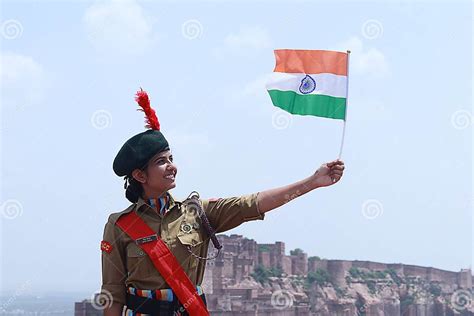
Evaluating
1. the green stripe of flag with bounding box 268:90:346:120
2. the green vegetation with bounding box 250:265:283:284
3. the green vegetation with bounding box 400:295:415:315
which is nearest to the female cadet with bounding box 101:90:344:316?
the green stripe of flag with bounding box 268:90:346:120

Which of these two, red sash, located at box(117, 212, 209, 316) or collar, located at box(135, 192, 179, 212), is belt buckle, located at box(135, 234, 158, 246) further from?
collar, located at box(135, 192, 179, 212)

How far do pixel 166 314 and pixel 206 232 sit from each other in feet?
0.97

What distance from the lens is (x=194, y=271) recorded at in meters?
2.91

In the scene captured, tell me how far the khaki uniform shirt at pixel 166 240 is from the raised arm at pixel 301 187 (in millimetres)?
39

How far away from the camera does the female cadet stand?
9.37 feet

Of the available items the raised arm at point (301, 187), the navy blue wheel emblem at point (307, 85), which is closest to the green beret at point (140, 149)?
the raised arm at point (301, 187)

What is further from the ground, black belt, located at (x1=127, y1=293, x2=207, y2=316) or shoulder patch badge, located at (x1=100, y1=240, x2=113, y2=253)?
shoulder patch badge, located at (x1=100, y1=240, x2=113, y2=253)

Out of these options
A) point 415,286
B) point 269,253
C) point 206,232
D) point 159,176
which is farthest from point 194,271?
point 415,286

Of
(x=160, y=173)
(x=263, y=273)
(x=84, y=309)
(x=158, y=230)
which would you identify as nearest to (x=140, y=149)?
(x=160, y=173)

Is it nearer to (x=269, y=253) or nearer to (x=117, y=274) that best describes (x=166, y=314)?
(x=117, y=274)

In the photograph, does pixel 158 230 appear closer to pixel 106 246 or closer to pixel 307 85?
pixel 106 246

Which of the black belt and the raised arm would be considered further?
the black belt

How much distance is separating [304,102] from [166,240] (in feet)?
2.16

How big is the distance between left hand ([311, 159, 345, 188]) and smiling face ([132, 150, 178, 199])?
1.57 ft
